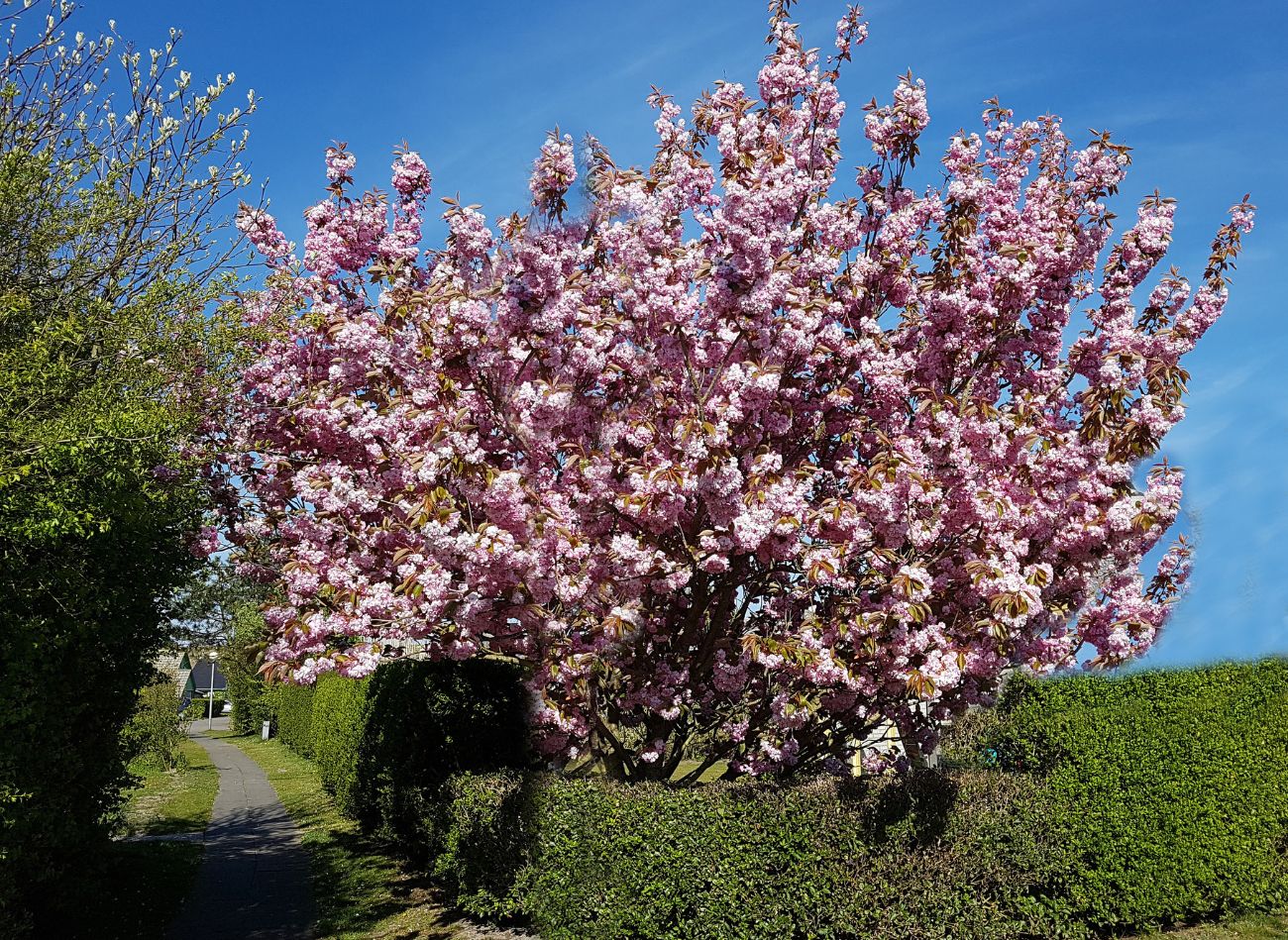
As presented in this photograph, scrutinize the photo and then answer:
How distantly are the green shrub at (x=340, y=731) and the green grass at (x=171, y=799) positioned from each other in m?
2.24

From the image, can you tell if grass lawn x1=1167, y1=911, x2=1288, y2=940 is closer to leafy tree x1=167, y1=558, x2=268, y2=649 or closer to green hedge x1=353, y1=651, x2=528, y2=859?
green hedge x1=353, y1=651, x2=528, y2=859

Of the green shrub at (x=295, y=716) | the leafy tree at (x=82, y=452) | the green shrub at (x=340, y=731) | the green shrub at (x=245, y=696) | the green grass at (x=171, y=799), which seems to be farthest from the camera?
the green shrub at (x=245, y=696)

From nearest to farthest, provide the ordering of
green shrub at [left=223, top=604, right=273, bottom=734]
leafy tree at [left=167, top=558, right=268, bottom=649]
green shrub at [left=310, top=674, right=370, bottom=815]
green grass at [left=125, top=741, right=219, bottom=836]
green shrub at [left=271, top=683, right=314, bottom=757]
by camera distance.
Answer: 1. leafy tree at [left=167, top=558, right=268, bottom=649]
2. green shrub at [left=310, top=674, right=370, bottom=815]
3. green grass at [left=125, top=741, right=219, bottom=836]
4. green shrub at [left=271, top=683, right=314, bottom=757]
5. green shrub at [left=223, top=604, right=273, bottom=734]

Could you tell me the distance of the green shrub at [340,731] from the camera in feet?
49.4

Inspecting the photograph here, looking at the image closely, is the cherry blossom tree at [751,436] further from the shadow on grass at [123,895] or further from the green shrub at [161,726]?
the green shrub at [161,726]

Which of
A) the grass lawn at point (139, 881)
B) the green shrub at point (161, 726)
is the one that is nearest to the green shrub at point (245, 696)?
the green shrub at point (161, 726)

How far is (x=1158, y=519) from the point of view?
8000 millimetres

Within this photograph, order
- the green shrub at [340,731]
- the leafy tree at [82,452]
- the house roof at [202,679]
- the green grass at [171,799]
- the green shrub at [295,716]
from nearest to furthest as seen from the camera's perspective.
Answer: the leafy tree at [82,452], the green shrub at [340,731], the green grass at [171,799], the green shrub at [295,716], the house roof at [202,679]

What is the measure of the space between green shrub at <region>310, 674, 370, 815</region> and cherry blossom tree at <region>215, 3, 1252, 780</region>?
668cm

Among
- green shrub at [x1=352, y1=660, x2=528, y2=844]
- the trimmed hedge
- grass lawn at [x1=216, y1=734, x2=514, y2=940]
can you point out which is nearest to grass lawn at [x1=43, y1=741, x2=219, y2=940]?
grass lawn at [x1=216, y1=734, x2=514, y2=940]

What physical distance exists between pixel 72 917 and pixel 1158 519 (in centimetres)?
1048

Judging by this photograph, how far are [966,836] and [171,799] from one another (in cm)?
1733

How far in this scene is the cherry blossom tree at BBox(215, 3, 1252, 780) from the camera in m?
7.24

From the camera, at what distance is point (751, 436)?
7.70 m
